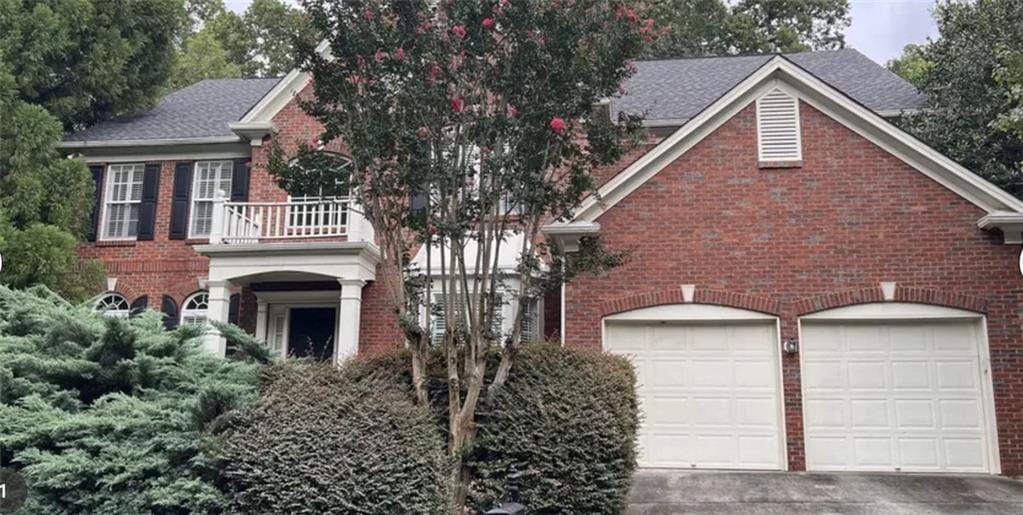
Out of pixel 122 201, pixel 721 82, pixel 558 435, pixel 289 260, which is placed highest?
pixel 721 82

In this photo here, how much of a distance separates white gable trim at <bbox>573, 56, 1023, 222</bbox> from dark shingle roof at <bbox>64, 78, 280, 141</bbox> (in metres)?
8.44

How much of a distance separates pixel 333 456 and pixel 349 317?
6.52m

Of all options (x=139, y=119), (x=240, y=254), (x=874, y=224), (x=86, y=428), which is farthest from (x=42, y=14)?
(x=874, y=224)

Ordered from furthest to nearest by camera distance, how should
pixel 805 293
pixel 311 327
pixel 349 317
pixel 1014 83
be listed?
1. pixel 311 327
2. pixel 349 317
3. pixel 805 293
4. pixel 1014 83

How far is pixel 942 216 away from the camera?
10688 millimetres

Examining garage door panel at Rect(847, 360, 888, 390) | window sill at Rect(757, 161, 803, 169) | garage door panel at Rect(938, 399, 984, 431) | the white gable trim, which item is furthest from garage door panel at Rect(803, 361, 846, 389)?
the white gable trim

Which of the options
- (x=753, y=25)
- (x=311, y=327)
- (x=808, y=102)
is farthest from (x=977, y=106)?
(x=753, y=25)

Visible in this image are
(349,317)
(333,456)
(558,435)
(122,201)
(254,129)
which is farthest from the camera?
(122,201)

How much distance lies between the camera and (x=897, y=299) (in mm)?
10648

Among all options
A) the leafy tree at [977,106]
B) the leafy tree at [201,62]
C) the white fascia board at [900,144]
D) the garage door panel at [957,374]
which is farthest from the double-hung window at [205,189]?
the leafy tree at [201,62]

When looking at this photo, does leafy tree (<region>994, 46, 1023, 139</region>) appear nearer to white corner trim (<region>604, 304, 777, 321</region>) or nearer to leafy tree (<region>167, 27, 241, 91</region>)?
white corner trim (<region>604, 304, 777, 321</region>)

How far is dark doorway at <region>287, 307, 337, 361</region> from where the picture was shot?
14.6 meters

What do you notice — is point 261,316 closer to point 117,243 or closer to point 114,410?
point 117,243

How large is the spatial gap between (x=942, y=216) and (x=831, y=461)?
3.63 meters
